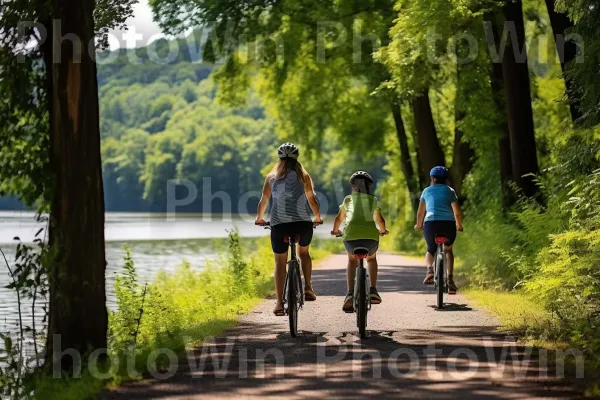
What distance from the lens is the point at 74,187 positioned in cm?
970

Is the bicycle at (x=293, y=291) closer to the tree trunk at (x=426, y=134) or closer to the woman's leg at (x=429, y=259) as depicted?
the woman's leg at (x=429, y=259)

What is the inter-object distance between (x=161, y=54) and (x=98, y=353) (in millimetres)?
22486

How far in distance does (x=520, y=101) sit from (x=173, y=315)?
8.93 m

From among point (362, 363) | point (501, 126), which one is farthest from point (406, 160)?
point (362, 363)

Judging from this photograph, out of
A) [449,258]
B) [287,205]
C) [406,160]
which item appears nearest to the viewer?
[287,205]

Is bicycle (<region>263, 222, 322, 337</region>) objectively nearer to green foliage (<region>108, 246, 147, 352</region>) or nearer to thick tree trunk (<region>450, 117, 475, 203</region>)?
green foliage (<region>108, 246, 147, 352</region>)

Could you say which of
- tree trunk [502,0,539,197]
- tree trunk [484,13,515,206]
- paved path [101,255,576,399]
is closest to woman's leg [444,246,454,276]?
paved path [101,255,576,399]

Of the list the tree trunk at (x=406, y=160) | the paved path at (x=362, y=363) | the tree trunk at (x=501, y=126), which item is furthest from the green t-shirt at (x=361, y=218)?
the tree trunk at (x=406, y=160)

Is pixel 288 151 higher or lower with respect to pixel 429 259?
higher

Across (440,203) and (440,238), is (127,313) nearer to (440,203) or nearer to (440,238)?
(440,238)

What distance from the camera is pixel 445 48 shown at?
79.4 ft

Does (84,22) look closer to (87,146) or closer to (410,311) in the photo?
(87,146)

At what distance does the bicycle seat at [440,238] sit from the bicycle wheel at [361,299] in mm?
3565

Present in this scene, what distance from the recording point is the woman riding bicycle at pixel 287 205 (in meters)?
11.5
